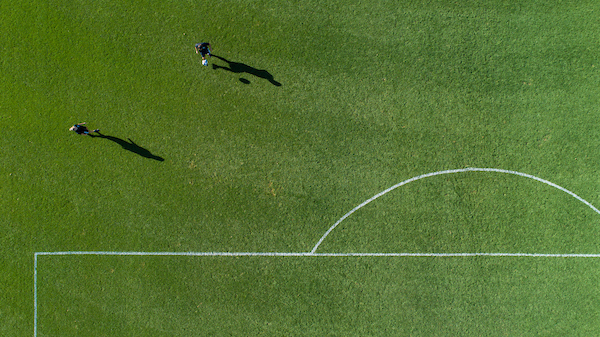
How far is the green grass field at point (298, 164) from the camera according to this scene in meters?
6.80

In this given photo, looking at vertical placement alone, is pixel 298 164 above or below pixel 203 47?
below

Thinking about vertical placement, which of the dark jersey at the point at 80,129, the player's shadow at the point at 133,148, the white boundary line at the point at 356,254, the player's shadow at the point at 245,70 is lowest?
the white boundary line at the point at 356,254

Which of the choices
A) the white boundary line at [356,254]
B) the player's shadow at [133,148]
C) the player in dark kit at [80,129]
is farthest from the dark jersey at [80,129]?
the white boundary line at [356,254]

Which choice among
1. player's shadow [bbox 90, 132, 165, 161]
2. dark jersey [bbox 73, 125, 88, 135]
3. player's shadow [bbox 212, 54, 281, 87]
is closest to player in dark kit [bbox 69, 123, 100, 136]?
dark jersey [bbox 73, 125, 88, 135]

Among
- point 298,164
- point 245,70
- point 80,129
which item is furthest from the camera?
point 245,70

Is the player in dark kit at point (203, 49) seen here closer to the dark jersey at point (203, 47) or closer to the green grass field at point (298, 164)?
the dark jersey at point (203, 47)

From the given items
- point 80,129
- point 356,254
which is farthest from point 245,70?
point 356,254

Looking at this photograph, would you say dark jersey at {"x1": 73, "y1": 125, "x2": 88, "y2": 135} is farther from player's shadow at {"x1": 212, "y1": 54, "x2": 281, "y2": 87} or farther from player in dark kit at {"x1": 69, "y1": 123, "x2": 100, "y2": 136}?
player's shadow at {"x1": 212, "y1": 54, "x2": 281, "y2": 87}

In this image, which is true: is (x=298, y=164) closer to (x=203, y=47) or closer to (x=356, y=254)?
(x=356, y=254)

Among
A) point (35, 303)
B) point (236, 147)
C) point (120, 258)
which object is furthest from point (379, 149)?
point (35, 303)

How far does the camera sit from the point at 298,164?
6.98 meters

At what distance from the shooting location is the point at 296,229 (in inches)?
271

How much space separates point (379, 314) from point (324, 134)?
4376 millimetres

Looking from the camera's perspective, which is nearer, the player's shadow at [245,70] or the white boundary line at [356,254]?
the white boundary line at [356,254]
